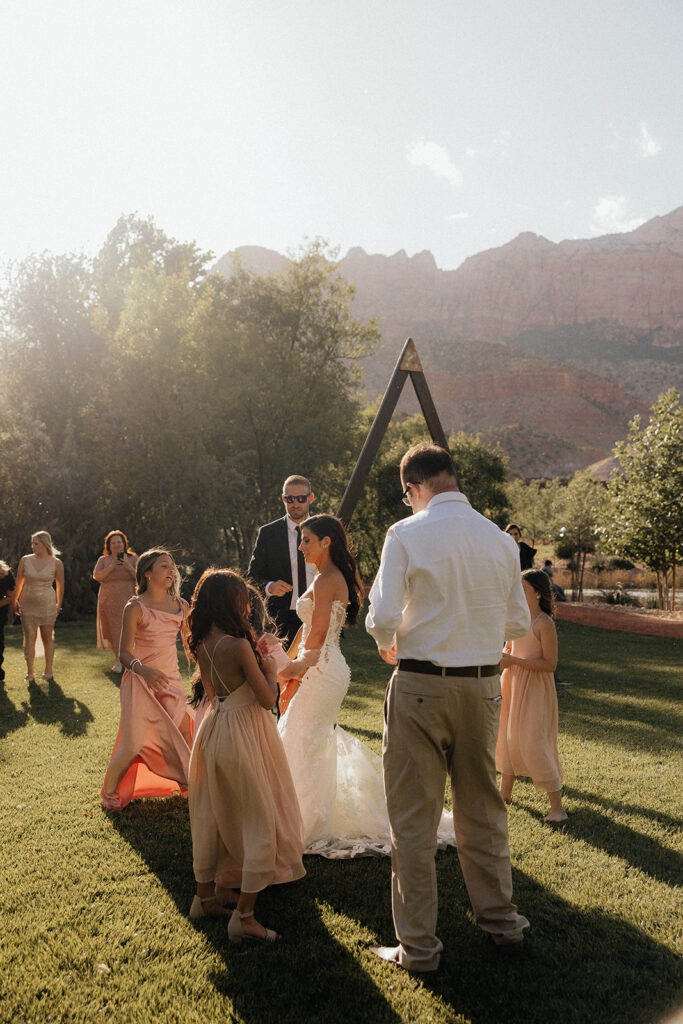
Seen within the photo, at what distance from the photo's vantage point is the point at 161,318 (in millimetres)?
23203

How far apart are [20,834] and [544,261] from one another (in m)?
197

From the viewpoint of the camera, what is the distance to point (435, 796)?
10.2 feet

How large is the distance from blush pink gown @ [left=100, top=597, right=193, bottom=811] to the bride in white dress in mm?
1223

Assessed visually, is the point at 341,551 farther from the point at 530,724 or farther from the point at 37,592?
the point at 37,592

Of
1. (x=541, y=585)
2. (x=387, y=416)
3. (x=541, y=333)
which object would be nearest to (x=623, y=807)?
(x=541, y=585)

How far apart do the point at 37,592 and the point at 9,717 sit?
229cm

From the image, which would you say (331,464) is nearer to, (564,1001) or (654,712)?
(654,712)

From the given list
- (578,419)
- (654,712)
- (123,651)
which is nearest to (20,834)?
(123,651)

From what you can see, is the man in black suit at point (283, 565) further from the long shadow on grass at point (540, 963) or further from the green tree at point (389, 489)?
the green tree at point (389, 489)

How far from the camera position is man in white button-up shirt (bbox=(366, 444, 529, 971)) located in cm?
309

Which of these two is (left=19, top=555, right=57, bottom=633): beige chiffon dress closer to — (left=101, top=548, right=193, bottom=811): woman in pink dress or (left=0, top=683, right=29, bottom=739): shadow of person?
(left=0, top=683, right=29, bottom=739): shadow of person

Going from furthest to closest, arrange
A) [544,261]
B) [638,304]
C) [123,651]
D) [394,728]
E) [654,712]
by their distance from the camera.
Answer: [544,261] → [638,304] → [654,712] → [123,651] → [394,728]

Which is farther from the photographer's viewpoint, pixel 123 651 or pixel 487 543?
pixel 123 651

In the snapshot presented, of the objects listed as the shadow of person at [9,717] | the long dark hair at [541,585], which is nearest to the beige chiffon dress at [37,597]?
the shadow of person at [9,717]
